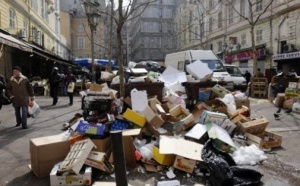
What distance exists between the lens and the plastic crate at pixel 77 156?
4.27 meters

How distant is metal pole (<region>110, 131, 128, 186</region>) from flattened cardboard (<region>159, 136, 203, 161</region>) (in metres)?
2.26

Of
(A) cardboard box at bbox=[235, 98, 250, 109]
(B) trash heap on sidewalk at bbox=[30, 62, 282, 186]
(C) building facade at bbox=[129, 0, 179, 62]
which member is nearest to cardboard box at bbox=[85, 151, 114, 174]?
(B) trash heap on sidewalk at bbox=[30, 62, 282, 186]

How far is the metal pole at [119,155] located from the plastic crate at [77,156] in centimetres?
181

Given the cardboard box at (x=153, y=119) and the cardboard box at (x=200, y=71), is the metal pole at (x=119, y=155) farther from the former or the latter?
the cardboard box at (x=200, y=71)

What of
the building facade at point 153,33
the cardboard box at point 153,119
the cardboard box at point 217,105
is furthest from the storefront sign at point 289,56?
the building facade at point 153,33

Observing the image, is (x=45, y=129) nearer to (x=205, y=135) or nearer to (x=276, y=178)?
(x=205, y=135)

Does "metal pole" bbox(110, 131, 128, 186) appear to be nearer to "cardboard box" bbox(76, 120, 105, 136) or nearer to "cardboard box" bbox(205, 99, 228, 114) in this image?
"cardboard box" bbox(76, 120, 105, 136)

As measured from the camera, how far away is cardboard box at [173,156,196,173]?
4.73 meters

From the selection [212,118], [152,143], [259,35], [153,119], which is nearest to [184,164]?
[152,143]

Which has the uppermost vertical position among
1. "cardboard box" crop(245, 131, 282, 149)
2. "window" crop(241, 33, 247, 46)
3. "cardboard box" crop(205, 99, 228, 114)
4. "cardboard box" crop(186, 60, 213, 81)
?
"window" crop(241, 33, 247, 46)

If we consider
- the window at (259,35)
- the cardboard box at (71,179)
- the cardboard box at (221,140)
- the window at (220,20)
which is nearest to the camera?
the cardboard box at (71,179)

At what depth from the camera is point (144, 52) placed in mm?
68000

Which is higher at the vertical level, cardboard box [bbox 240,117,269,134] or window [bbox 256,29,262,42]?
Result: window [bbox 256,29,262,42]

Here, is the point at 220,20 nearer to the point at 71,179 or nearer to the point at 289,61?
the point at 289,61
